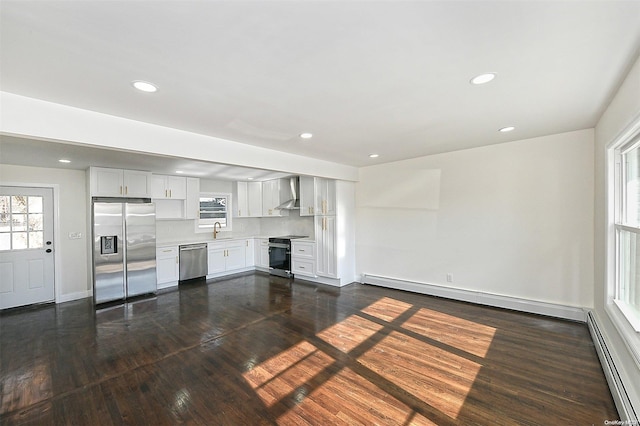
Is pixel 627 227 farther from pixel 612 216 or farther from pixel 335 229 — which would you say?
pixel 335 229

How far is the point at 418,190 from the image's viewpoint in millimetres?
4852

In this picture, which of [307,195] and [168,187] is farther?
[307,195]

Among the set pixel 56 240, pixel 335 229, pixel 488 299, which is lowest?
pixel 488 299

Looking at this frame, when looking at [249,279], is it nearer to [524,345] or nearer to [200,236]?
[200,236]

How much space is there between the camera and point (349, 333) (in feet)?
11.1

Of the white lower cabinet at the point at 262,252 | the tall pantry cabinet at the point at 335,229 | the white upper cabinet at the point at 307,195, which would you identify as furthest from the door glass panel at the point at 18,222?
the tall pantry cabinet at the point at 335,229

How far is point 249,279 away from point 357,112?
4.82 metres

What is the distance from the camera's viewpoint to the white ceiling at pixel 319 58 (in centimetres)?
130

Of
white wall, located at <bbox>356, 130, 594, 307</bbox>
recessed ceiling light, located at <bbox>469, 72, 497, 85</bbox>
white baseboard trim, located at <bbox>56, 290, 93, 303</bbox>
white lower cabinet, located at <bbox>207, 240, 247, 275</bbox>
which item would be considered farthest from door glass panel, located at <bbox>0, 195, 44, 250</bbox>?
recessed ceiling light, located at <bbox>469, 72, 497, 85</bbox>

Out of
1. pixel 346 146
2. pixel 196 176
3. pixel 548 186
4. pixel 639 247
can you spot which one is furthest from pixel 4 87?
pixel 548 186

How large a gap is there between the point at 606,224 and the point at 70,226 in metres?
Answer: 7.60

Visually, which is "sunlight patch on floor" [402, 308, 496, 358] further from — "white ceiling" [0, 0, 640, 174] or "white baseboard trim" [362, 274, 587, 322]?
"white ceiling" [0, 0, 640, 174]

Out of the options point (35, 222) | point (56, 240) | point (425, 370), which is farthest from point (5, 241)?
point (425, 370)

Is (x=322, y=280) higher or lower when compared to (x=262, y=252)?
lower
